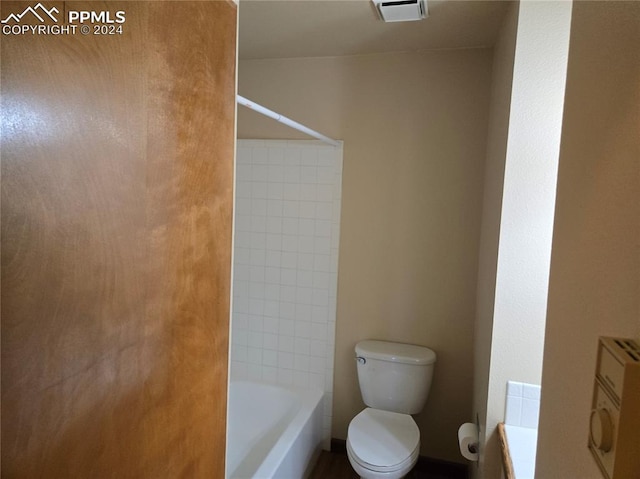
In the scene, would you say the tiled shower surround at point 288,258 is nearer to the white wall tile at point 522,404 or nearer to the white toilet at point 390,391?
the white toilet at point 390,391

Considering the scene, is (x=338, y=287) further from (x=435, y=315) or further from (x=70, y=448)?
(x=70, y=448)

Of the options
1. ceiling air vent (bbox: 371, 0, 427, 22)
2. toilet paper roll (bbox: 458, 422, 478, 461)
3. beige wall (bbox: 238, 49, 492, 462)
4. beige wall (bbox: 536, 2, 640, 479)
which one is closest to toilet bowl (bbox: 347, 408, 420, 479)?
toilet paper roll (bbox: 458, 422, 478, 461)

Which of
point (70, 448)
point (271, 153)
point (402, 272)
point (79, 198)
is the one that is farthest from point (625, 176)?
point (271, 153)

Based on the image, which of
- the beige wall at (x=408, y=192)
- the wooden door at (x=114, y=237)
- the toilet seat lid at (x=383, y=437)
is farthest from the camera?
the beige wall at (x=408, y=192)

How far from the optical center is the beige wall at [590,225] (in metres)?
0.53

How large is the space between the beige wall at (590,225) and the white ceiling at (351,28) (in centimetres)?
132

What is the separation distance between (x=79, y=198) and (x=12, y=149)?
0.12 metres

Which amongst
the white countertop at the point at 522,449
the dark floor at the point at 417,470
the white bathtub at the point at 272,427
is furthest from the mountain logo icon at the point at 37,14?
the dark floor at the point at 417,470

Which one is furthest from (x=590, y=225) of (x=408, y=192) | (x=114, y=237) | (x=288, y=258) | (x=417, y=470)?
(x=417, y=470)

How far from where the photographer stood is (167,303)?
96cm

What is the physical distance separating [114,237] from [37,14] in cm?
35

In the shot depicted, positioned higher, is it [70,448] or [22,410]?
[22,410]

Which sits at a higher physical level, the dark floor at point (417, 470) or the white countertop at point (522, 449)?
the white countertop at point (522, 449)

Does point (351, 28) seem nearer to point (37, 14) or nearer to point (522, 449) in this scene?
point (37, 14)
